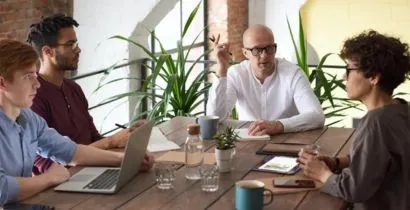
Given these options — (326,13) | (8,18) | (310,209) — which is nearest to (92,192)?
(310,209)

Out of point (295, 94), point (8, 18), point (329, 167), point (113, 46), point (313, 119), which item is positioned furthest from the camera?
point (113, 46)

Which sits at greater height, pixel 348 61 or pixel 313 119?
pixel 348 61

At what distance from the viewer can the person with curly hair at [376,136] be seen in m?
2.13

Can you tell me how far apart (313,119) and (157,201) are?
4.36 ft

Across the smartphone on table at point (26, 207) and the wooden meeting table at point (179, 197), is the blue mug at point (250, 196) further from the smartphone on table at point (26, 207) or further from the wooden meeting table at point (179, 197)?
the smartphone on table at point (26, 207)

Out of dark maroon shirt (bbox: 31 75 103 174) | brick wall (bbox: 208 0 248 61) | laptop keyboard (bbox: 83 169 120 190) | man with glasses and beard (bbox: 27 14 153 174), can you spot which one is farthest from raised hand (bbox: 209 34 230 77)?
brick wall (bbox: 208 0 248 61)

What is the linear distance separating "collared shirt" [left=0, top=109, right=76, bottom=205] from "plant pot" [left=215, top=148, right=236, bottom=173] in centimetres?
59

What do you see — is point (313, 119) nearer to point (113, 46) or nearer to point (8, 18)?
point (8, 18)

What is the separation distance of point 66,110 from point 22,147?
0.73 metres

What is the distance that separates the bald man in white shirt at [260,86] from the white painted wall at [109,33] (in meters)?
1.74

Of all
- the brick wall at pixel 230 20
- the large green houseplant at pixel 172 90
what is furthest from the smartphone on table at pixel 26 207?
the brick wall at pixel 230 20

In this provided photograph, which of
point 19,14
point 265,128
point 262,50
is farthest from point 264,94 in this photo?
point 19,14

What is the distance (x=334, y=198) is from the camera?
7.06ft

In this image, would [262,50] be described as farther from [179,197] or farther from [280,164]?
[179,197]
